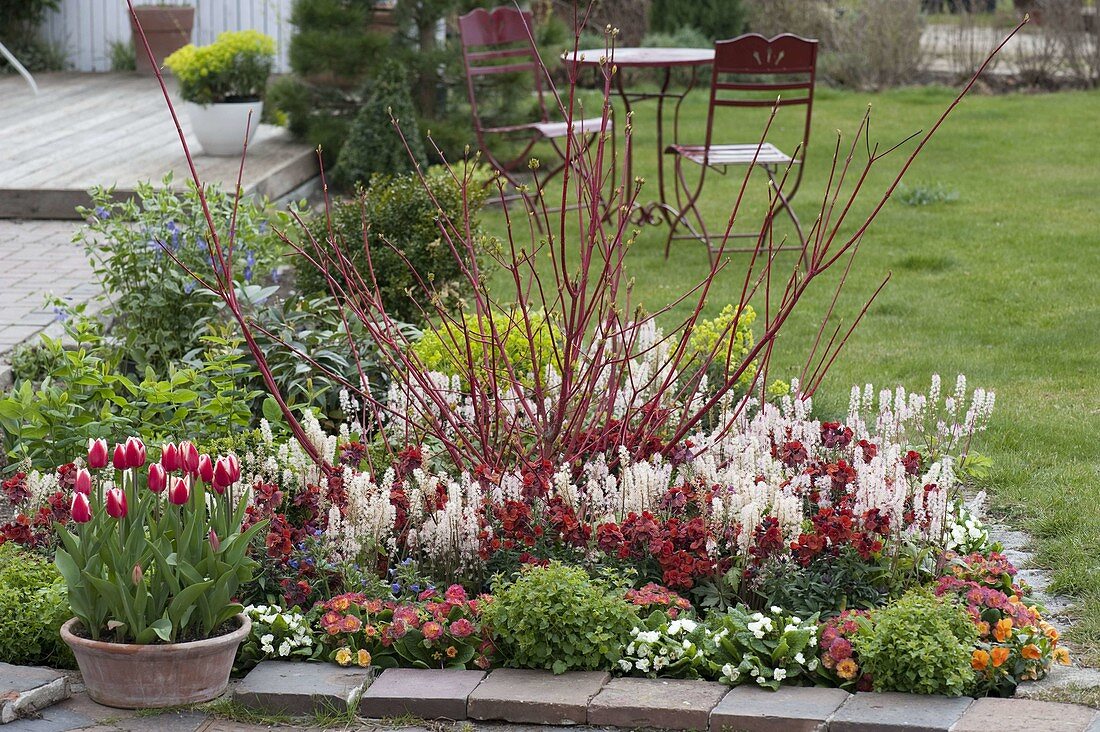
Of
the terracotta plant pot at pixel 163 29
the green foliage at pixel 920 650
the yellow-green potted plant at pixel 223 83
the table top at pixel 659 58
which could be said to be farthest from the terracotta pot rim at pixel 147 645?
the terracotta plant pot at pixel 163 29

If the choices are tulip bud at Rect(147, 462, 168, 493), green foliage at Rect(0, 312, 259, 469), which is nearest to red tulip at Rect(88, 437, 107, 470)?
tulip bud at Rect(147, 462, 168, 493)

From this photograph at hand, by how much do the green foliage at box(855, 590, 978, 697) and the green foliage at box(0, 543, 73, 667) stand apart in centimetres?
180

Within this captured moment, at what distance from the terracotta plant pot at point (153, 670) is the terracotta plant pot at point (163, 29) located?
35.3 ft

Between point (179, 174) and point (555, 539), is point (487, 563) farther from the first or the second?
point (179, 174)

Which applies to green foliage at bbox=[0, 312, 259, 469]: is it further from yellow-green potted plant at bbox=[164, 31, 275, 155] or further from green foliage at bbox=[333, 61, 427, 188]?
yellow-green potted plant at bbox=[164, 31, 275, 155]

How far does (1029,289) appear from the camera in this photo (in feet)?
22.1

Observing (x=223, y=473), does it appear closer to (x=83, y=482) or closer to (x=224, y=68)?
(x=83, y=482)

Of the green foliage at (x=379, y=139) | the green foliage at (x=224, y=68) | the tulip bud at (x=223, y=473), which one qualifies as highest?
the green foliage at (x=224, y=68)

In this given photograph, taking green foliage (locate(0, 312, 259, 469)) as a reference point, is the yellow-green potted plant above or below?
above

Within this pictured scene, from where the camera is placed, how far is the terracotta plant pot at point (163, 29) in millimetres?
12859

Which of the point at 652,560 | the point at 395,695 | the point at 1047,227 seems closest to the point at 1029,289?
the point at 1047,227

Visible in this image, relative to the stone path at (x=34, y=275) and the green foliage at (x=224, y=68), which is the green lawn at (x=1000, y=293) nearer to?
the green foliage at (x=224, y=68)

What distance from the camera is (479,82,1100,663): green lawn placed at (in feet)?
13.7

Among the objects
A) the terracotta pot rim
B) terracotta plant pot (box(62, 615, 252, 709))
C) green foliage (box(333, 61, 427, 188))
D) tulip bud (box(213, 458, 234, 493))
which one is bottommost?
terracotta plant pot (box(62, 615, 252, 709))
